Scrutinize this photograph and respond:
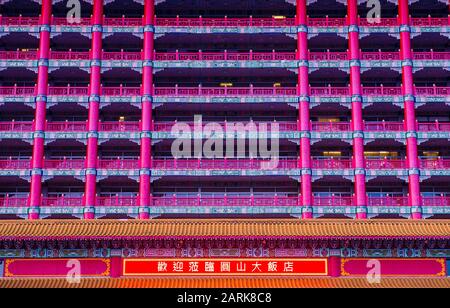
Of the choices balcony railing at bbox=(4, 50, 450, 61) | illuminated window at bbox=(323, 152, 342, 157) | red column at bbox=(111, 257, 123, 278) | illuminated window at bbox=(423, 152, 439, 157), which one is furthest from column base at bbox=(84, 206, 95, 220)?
illuminated window at bbox=(423, 152, 439, 157)

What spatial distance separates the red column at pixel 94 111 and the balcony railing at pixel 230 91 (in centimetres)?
111

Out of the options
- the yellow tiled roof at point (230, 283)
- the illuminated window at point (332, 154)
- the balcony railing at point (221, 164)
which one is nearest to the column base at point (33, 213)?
the balcony railing at point (221, 164)

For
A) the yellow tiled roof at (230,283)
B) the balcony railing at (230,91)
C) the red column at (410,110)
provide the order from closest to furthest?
the yellow tiled roof at (230,283) < the red column at (410,110) < the balcony railing at (230,91)

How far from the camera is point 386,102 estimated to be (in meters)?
51.2

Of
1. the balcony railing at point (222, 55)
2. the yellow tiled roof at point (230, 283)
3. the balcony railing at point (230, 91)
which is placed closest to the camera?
the yellow tiled roof at point (230, 283)

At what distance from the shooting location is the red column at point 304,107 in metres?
48.7

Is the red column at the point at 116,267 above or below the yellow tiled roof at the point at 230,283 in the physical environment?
above

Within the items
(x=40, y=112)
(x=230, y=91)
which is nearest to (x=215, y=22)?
(x=230, y=91)

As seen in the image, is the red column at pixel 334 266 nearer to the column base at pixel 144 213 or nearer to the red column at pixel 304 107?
the red column at pixel 304 107

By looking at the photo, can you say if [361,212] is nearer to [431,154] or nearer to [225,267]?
[431,154]

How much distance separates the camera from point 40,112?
50969mm

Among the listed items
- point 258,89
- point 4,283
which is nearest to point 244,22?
point 258,89

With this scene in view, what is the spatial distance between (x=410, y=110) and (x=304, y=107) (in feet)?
25.3
